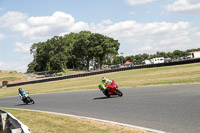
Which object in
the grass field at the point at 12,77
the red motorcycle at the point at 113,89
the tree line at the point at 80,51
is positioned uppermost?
the tree line at the point at 80,51

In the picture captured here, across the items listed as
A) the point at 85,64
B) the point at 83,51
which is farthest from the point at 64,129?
the point at 85,64

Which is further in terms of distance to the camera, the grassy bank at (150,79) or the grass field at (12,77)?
the grass field at (12,77)

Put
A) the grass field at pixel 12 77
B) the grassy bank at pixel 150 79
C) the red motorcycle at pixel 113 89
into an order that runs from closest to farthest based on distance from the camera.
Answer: the red motorcycle at pixel 113 89
the grassy bank at pixel 150 79
the grass field at pixel 12 77

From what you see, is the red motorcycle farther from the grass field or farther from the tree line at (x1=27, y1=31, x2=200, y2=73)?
the grass field

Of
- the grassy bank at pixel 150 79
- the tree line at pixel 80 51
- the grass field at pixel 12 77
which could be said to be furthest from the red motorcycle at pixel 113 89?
the grass field at pixel 12 77

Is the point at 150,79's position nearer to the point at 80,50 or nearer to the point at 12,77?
the point at 12,77

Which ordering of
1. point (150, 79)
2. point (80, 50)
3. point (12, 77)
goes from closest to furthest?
point (150, 79), point (12, 77), point (80, 50)

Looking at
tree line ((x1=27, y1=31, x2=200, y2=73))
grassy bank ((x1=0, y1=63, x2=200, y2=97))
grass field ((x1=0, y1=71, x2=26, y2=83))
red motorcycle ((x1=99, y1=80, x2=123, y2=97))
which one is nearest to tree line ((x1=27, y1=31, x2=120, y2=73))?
tree line ((x1=27, y1=31, x2=200, y2=73))

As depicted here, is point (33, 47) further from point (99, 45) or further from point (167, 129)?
point (167, 129)

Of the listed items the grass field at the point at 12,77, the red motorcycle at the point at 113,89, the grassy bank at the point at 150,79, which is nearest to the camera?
the red motorcycle at the point at 113,89

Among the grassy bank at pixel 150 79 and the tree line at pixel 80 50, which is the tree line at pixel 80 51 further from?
the grassy bank at pixel 150 79

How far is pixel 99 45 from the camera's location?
9838 cm

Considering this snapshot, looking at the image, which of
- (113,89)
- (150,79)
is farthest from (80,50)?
(113,89)

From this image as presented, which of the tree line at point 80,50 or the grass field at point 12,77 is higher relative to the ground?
the tree line at point 80,50
